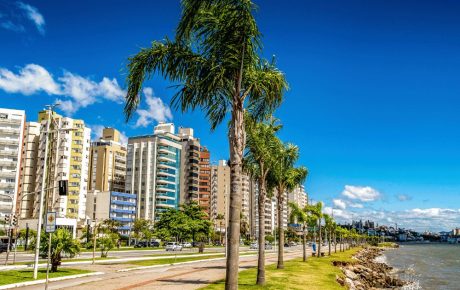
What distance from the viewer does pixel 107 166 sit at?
15162cm

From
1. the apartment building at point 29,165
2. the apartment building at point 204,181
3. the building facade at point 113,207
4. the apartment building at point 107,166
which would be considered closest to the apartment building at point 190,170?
the apartment building at point 204,181

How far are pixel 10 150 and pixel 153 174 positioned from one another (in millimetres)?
45588

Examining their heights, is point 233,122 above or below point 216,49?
below

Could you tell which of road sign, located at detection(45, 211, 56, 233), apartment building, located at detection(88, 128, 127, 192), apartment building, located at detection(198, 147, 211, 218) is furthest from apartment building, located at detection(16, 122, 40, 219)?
road sign, located at detection(45, 211, 56, 233)

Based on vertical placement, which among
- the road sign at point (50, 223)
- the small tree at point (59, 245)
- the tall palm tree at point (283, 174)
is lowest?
the small tree at point (59, 245)

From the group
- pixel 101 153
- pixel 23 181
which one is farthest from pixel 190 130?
pixel 23 181

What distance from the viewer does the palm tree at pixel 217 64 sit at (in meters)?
14.7

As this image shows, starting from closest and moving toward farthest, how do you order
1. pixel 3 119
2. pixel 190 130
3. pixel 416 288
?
pixel 416 288 → pixel 3 119 → pixel 190 130

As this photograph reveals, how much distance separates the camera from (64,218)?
357 feet

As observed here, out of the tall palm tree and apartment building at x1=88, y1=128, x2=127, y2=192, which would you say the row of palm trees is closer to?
the tall palm tree

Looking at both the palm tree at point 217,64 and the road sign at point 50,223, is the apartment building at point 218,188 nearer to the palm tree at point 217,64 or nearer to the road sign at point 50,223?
the road sign at point 50,223

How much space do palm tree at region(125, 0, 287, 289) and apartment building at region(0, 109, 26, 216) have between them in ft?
375

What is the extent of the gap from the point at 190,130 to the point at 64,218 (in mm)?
74754

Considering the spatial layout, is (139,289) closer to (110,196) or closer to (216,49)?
(216,49)
